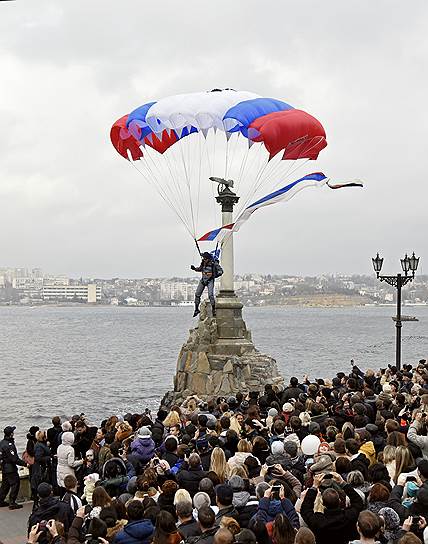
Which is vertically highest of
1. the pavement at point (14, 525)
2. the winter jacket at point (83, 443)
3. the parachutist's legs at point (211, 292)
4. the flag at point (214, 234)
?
the flag at point (214, 234)

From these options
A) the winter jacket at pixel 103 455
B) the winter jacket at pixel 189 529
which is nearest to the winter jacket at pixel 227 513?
the winter jacket at pixel 189 529

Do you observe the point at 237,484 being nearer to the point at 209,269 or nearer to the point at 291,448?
the point at 291,448

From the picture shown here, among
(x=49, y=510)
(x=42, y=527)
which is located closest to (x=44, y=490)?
(x=49, y=510)

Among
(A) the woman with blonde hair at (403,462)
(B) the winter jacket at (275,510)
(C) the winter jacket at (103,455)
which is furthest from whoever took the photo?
(C) the winter jacket at (103,455)

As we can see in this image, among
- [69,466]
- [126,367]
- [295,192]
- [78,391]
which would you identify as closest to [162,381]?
[78,391]

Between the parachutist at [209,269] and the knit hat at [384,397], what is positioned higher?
the parachutist at [209,269]

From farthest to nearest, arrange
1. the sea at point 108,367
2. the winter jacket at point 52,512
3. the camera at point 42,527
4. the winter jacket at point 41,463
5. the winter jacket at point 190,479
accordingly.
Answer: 1. the sea at point 108,367
2. the winter jacket at point 41,463
3. the winter jacket at point 190,479
4. the winter jacket at point 52,512
5. the camera at point 42,527

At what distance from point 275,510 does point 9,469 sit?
535 centimetres

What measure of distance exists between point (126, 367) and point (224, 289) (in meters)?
31.1

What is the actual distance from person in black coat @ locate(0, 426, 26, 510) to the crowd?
18mm

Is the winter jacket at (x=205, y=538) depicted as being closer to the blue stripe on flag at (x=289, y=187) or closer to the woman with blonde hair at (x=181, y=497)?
the woman with blonde hair at (x=181, y=497)

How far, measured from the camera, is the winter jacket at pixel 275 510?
5.42 metres

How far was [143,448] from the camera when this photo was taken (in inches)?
307

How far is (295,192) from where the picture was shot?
17.4 meters
